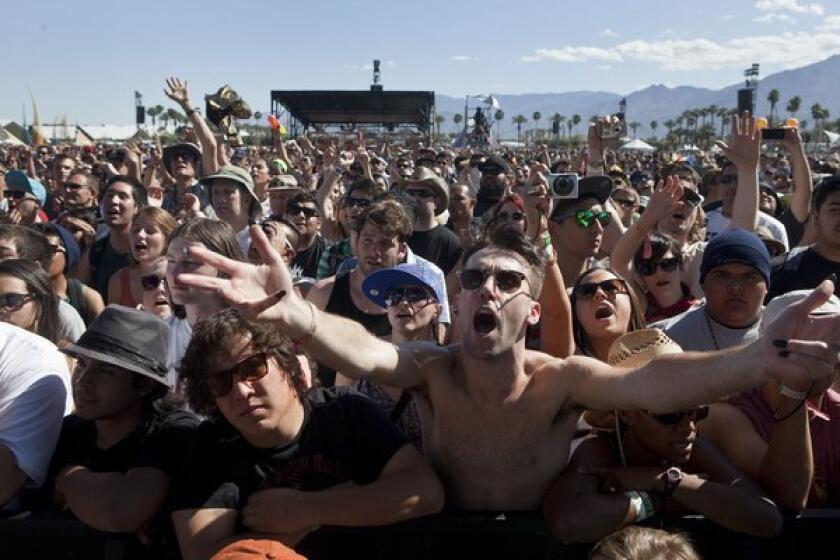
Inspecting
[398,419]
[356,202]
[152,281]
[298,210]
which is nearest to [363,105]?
[298,210]

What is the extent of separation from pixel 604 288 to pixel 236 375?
1779 millimetres

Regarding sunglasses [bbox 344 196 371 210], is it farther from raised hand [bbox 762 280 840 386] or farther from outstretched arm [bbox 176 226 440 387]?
raised hand [bbox 762 280 840 386]

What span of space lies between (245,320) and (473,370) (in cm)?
79

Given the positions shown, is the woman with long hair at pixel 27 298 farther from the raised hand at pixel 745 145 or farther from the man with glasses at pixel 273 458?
the raised hand at pixel 745 145

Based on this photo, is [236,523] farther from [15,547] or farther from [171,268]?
[171,268]

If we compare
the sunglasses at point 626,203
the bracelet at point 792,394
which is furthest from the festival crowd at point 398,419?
the sunglasses at point 626,203

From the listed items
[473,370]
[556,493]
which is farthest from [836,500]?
[473,370]

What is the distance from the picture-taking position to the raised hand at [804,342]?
1998 mm

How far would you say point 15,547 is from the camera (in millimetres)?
2434

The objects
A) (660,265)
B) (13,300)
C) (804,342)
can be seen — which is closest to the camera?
(804,342)

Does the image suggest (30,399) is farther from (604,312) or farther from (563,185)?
(563,185)

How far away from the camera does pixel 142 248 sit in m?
4.56

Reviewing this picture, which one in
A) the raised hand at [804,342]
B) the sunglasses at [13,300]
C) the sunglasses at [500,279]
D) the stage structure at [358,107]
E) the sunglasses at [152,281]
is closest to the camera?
the raised hand at [804,342]

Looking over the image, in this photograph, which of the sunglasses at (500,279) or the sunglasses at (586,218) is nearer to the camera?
the sunglasses at (500,279)
